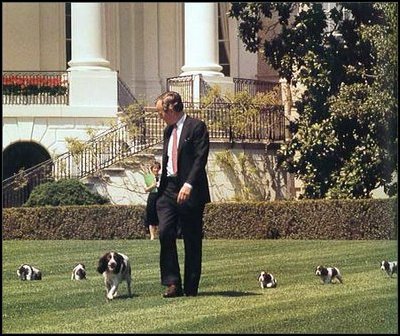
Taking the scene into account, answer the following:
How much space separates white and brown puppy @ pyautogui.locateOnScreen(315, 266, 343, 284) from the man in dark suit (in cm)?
100

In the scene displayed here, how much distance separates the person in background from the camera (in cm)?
1030

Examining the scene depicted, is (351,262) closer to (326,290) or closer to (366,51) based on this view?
(326,290)

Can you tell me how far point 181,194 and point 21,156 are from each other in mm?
1624

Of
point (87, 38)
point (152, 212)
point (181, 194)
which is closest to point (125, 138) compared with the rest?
point (87, 38)

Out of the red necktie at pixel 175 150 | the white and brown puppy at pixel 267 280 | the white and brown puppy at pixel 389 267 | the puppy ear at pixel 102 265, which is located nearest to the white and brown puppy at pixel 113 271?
the puppy ear at pixel 102 265

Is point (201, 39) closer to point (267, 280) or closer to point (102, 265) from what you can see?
point (267, 280)

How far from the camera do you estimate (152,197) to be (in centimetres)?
1035

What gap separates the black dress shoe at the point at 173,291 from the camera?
10.1 meters

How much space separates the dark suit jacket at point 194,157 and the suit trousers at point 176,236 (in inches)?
3.4

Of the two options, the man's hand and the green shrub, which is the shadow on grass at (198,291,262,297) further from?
the green shrub

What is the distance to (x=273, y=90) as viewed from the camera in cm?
1227

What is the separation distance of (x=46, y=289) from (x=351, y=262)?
2.47 metres

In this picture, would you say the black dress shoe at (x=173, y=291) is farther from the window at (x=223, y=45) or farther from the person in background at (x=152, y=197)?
the window at (x=223, y=45)

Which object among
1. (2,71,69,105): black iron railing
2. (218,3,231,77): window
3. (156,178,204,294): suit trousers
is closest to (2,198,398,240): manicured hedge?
(156,178,204,294): suit trousers
